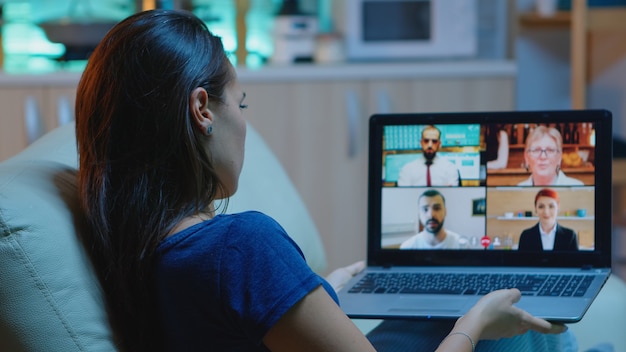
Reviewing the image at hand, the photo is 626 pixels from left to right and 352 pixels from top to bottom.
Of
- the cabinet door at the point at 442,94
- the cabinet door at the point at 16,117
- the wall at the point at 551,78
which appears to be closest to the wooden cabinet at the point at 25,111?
the cabinet door at the point at 16,117

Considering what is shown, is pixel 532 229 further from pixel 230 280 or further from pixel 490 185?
pixel 230 280

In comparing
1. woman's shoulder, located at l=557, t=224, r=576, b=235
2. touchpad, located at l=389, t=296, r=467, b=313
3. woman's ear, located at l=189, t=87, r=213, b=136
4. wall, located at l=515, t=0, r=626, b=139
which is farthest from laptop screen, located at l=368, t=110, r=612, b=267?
wall, located at l=515, t=0, r=626, b=139

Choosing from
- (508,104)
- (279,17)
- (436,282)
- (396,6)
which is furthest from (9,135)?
(436,282)

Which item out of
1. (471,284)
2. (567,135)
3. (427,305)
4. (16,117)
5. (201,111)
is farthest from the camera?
(16,117)

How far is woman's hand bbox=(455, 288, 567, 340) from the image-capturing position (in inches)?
44.5

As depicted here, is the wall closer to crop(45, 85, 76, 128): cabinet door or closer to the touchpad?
crop(45, 85, 76, 128): cabinet door

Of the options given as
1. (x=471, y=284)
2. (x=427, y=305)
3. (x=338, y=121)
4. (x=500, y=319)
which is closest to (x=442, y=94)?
(x=338, y=121)

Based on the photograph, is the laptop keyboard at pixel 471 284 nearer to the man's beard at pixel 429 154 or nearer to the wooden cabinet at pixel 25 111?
the man's beard at pixel 429 154

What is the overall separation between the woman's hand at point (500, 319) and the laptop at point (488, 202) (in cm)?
21

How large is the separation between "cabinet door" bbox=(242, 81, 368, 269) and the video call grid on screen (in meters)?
1.37

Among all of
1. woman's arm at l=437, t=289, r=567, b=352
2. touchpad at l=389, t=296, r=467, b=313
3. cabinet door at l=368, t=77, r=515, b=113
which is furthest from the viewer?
cabinet door at l=368, t=77, r=515, b=113

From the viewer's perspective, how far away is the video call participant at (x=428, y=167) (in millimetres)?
1550

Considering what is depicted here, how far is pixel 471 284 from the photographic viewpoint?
4.54 ft

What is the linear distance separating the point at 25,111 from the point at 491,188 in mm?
1973
